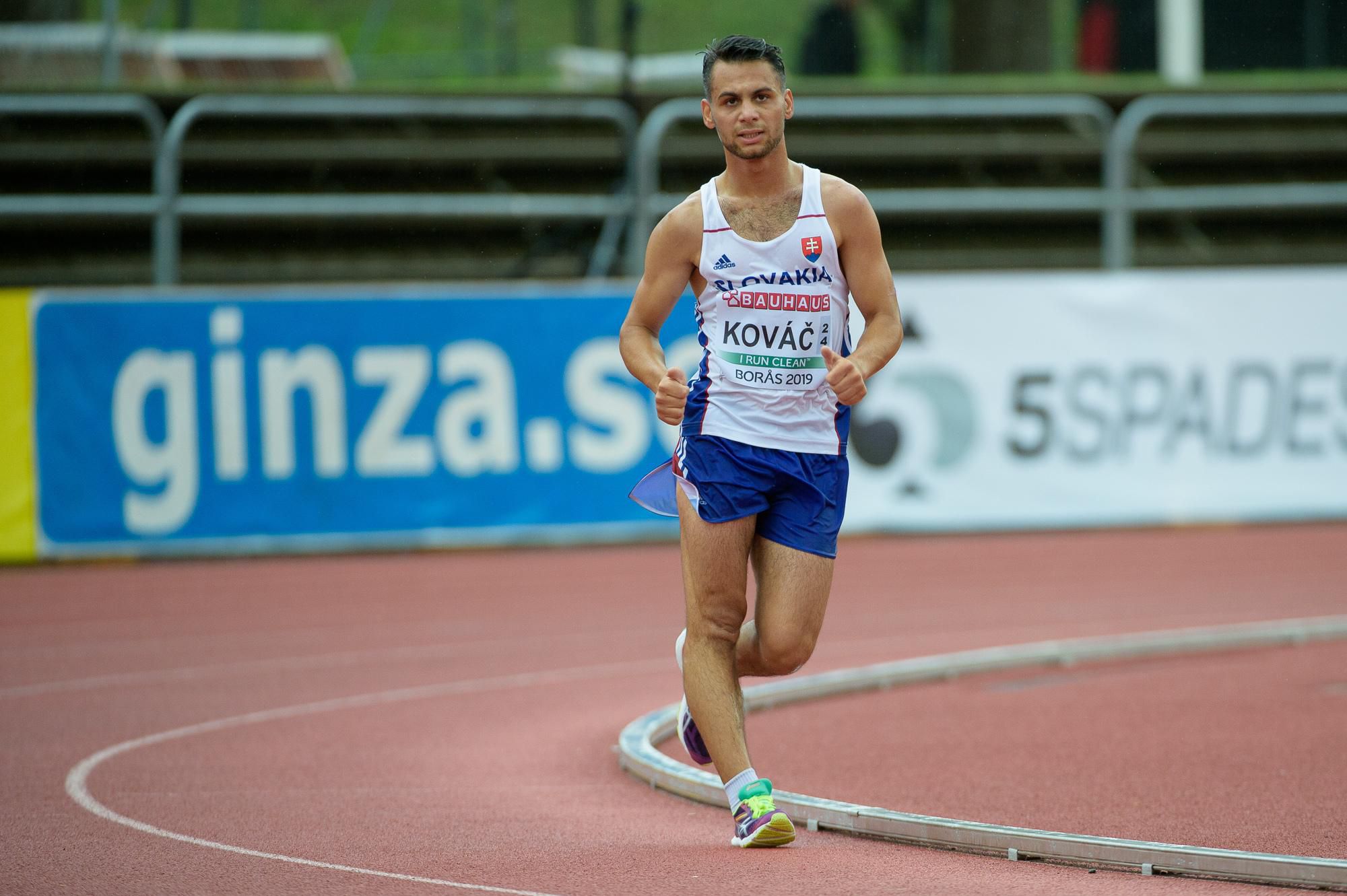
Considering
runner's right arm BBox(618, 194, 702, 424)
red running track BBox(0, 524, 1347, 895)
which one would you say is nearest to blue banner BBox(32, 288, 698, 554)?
red running track BBox(0, 524, 1347, 895)

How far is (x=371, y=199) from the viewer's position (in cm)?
1559

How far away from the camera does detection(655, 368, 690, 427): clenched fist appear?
17.4ft

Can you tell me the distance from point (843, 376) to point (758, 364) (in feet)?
1.18

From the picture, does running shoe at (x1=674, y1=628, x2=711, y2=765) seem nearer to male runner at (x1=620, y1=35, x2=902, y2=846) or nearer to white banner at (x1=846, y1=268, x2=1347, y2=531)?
male runner at (x1=620, y1=35, x2=902, y2=846)

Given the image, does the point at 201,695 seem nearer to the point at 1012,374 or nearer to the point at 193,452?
the point at 193,452

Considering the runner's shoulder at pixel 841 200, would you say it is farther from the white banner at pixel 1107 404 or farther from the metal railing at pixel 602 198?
the metal railing at pixel 602 198

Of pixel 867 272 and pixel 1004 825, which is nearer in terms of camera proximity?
pixel 867 272

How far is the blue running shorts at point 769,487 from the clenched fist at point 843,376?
1.13 feet

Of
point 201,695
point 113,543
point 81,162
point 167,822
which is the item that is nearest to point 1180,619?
point 201,695

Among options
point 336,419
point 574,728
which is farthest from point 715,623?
point 336,419

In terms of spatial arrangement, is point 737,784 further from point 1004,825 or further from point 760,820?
point 1004,825

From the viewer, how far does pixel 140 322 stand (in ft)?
46.2

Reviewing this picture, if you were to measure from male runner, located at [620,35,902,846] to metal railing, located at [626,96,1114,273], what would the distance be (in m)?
9.79

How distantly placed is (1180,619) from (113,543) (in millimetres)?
8120
